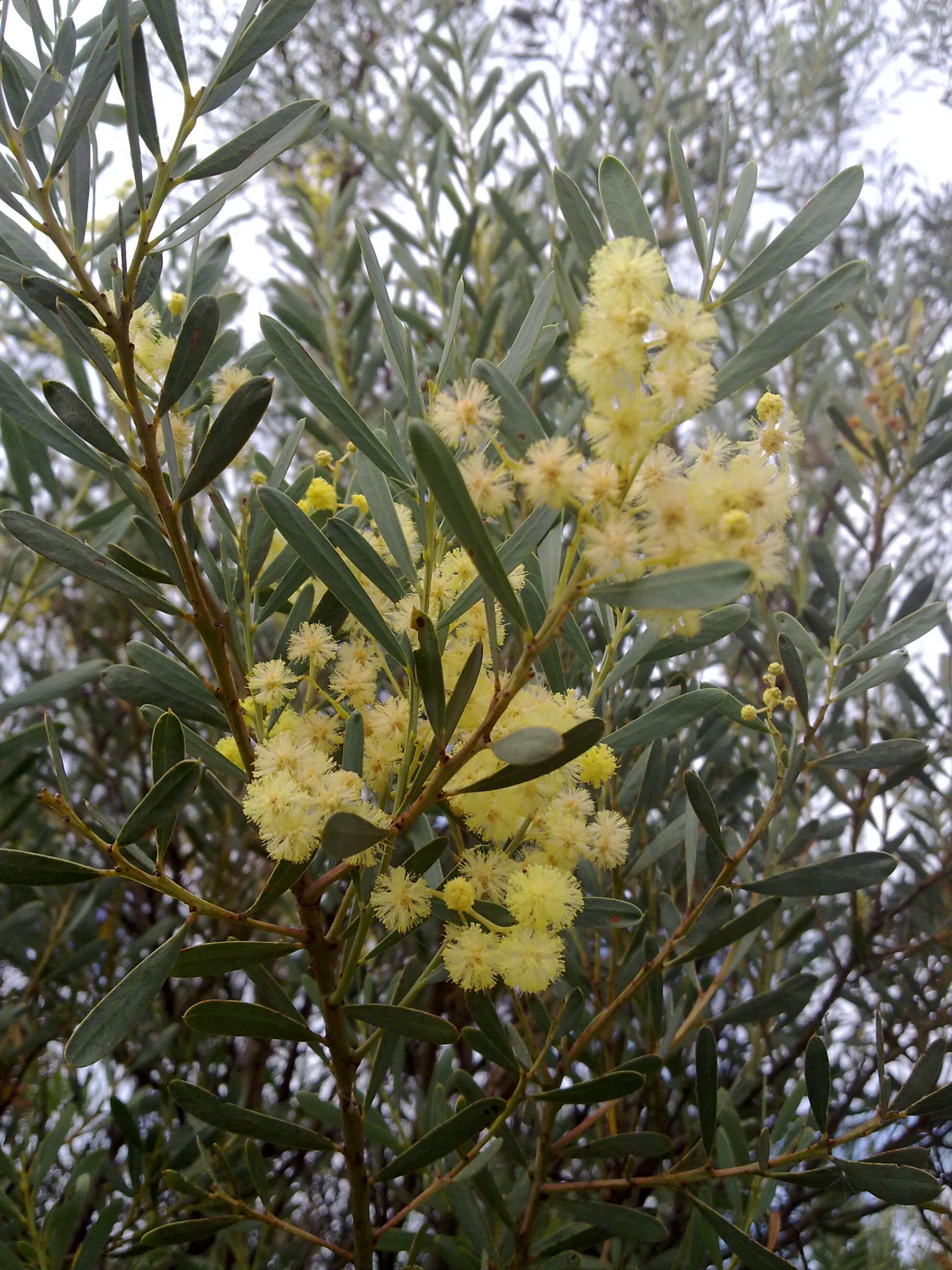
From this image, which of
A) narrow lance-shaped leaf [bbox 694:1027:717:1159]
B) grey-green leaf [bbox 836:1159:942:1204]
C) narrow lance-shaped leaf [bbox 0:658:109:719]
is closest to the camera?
grey-green leaf [bbox 836:1159:942:1204]

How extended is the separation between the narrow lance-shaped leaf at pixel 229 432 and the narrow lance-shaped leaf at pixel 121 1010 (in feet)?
1.16

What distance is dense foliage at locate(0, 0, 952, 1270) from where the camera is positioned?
71 centimetres

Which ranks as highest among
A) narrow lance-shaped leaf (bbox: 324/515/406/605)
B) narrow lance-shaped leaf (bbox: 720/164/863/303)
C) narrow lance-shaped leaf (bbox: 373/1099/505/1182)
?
narrow lance-shaped leaf (bbox: 720/164/863/303)

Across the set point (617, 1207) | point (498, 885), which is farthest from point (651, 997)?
point (498, 885)

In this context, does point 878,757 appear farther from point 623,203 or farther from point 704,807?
point 623,203

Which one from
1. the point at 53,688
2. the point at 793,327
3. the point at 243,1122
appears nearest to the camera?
the point at 793,327

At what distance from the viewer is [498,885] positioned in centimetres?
84

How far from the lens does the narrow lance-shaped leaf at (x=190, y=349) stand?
2.46 ft

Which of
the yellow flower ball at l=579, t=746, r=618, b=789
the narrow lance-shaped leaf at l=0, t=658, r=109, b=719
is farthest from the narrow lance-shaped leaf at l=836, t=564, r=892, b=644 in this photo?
the narrow lance-shaped leaf at l=0, t=658, r=109, b=719

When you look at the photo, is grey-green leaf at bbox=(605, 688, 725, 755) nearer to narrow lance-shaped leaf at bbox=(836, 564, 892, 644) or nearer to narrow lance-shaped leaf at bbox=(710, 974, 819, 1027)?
narrow lance-shaped leaf at bbox=(836, 564, 892, 644)

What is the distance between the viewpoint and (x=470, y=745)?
71 cm

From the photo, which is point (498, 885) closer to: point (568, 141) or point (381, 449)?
point (381, 449)

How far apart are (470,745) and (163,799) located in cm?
24

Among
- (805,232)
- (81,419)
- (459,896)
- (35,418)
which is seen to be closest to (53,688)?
(35,418)
